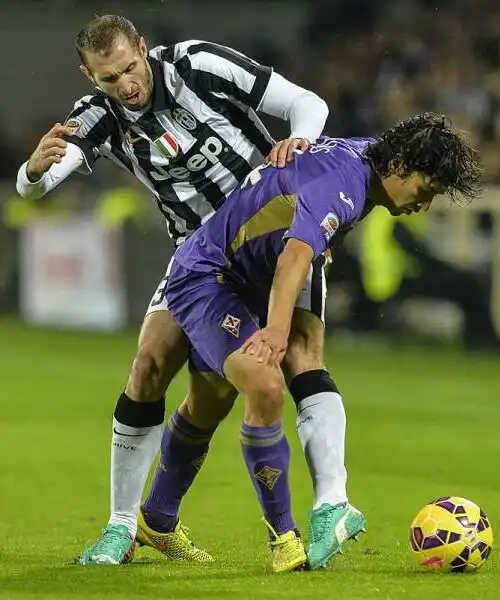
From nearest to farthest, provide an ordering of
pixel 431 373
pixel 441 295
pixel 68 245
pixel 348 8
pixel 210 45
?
pixel 210 45 → pixel 431 373 → pixel 441 295 → pixel 68 245 → pixel 348 8

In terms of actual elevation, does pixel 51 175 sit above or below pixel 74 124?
Answer: below

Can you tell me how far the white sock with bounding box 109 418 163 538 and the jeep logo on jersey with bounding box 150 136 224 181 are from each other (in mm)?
1000

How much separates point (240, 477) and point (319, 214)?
327 cm

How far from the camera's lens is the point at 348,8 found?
19219 mm

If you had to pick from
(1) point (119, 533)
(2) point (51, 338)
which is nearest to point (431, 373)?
(2) point (51, 338)

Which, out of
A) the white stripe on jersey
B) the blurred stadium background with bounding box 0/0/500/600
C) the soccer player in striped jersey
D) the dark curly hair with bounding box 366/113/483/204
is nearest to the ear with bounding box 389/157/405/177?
the dark curly hair with bounding box 366/113/483/204

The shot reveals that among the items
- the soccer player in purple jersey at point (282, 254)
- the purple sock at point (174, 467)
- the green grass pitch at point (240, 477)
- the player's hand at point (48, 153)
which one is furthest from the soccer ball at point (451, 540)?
the player's hand at point (48, 153)

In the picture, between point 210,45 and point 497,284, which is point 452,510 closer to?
point 210,45

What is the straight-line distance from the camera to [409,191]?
502cm

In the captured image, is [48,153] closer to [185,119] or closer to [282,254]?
[185,119]

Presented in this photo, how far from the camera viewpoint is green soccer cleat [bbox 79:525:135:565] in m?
5.30

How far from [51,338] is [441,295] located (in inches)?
176

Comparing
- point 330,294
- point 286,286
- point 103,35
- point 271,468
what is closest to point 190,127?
point 103,35

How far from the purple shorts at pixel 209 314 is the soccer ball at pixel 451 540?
883mm
